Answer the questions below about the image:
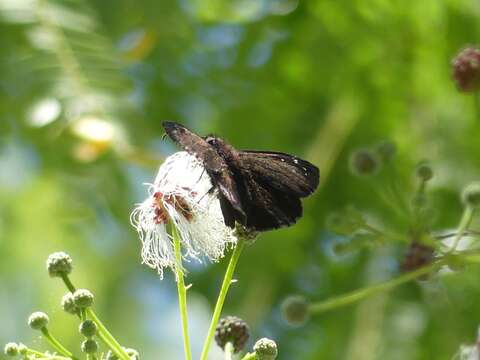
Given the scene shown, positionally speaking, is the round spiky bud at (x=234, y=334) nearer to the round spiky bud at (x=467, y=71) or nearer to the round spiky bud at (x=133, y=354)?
the round spiky bud at (x=133, y=354)

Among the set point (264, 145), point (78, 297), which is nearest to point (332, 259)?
point (264, 145)

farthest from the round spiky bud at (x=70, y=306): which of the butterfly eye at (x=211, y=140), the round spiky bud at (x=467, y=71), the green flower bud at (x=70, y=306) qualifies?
the round spiky bud at (x=467, y=71)

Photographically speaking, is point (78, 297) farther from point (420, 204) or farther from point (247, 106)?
point (247, 106)

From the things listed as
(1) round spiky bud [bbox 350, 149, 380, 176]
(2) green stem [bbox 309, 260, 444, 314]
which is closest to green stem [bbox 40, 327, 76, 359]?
(2) green stem [bbox 309, 260, 444, 314]

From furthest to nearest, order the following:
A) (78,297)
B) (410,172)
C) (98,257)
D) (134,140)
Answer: (98,257) → (410,172) → (134,140) → (78,297)

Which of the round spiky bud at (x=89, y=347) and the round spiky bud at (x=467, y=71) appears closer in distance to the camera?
the round spiky bud at (x=89, y=347)

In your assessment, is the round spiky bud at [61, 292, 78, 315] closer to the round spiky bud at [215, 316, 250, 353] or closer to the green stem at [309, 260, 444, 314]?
the round spiky bud at [215, 316, 250, 353]
